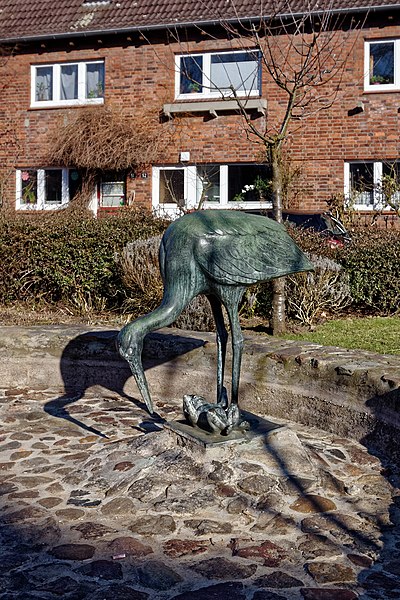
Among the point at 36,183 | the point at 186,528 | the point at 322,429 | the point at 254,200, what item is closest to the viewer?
the point at 186,528

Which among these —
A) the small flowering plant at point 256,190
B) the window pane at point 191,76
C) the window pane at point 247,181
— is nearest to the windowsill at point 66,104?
the window pane at point 191,76

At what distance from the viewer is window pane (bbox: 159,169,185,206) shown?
59.0 feet

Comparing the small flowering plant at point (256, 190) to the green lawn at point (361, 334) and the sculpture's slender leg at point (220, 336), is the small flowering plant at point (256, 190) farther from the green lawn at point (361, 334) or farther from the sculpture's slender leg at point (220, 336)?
the sculpture's slender leg at point (220, 336)

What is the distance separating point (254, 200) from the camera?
57.2 feet

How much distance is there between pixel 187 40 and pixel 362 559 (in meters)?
15.6

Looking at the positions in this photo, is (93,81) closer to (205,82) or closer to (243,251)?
(205,82)

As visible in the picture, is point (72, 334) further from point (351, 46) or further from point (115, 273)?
point (351, 46)

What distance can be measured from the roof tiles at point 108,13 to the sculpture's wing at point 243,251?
1289cm

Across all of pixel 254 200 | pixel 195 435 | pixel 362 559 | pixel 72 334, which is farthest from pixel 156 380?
pixel 254 200

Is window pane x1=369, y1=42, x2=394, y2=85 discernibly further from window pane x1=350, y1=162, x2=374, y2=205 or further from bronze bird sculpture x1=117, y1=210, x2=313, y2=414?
bronze bird sculpture x1=117, y1=210, x2=313, y2=414

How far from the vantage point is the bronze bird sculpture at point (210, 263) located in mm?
4406

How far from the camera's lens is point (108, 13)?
18.4 m

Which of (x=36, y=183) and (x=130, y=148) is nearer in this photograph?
(x=130, y=148)

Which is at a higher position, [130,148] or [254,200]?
[130,148]
